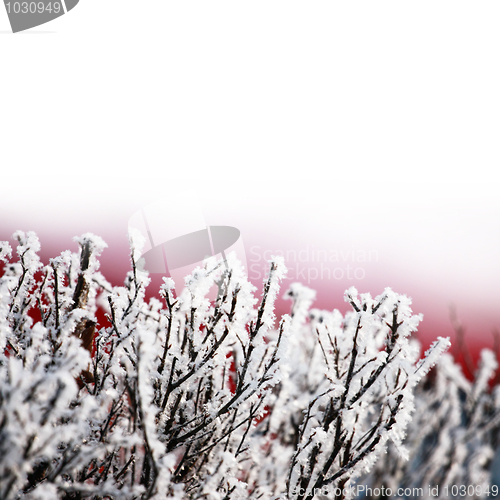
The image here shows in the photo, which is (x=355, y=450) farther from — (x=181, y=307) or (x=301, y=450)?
(x=181, y=307)

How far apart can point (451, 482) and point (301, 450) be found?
6.52m

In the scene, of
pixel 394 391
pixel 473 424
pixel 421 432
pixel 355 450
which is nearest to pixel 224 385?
pixel 355 450

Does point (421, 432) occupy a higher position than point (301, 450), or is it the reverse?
point (301, 450)

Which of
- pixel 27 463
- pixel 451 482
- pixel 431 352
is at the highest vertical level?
pixel 27 463

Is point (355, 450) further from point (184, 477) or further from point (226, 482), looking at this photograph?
point (184, 477)

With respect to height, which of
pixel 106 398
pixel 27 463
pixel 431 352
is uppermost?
pixel 27 463

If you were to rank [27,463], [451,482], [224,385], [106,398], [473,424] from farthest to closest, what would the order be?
[451,482], [473,424], [224,385], [106,398], [27,463]

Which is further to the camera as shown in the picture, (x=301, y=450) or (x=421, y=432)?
(x=421, y=432)

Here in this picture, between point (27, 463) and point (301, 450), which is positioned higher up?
point (27, 463)

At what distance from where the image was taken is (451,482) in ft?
20.6

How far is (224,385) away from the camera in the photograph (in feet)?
8.70

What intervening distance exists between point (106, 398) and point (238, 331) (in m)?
0.95

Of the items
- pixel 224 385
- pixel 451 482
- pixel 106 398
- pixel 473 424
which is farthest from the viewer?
pixel 451 482

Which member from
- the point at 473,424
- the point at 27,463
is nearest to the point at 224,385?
the point at 27,463
